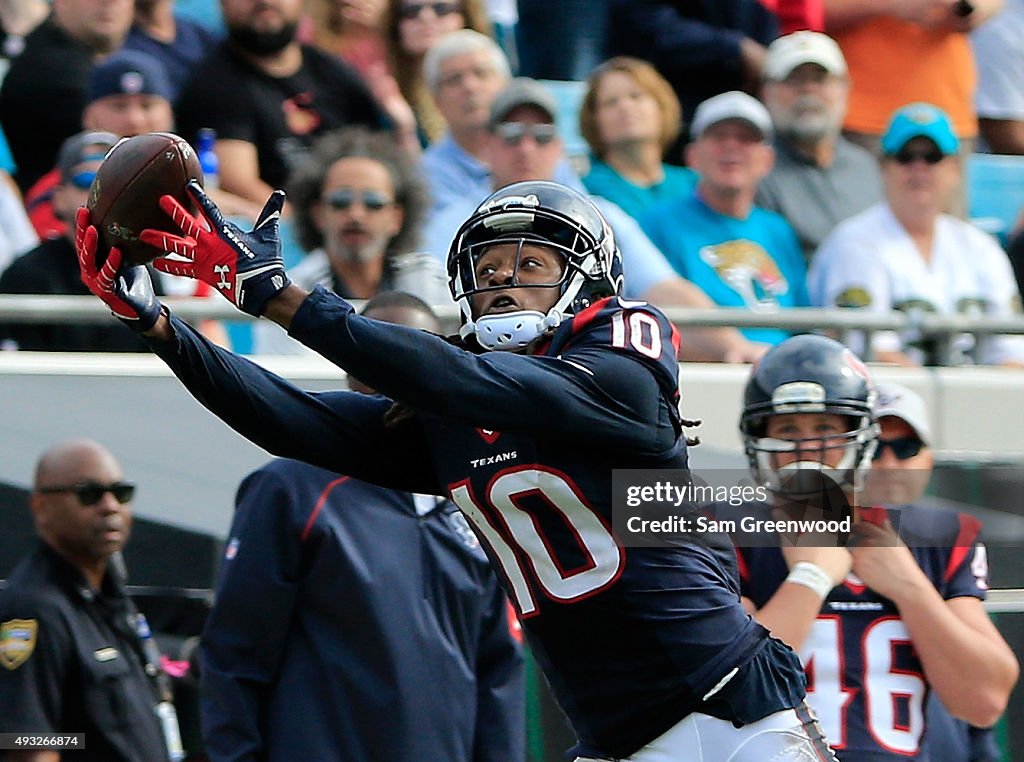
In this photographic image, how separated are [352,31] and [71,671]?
140 inches

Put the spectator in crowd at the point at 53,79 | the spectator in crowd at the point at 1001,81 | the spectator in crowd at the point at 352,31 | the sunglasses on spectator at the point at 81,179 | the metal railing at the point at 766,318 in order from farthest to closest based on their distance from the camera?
the spectator in crowd at the point at 1001,81, the spectator in crowd at the point at 352,31, the spectator in crowd at the point at 53,79, the sunglasses on spectator at the point at 81,179, the metal railing at the point at 766,318

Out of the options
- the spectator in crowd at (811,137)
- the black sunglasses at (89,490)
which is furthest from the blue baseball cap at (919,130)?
the black sunglasses at (89,490)

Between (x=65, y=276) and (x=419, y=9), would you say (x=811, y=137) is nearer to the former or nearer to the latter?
(x=419, y=9)

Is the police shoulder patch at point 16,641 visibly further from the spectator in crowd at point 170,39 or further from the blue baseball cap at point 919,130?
the blue baseball cap at point 919,130

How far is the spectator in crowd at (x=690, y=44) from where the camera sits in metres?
7.50

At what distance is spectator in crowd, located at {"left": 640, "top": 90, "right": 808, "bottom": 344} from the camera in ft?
21.9

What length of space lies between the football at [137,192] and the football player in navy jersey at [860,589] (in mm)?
1859

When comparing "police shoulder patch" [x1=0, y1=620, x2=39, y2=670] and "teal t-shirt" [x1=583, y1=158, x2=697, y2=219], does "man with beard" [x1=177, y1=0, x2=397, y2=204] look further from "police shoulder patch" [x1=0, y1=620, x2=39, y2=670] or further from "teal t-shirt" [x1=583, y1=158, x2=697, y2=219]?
"police shoulder patch" [x1=0, y1=620, x2=39, y2=670]

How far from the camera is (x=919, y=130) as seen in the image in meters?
7.20

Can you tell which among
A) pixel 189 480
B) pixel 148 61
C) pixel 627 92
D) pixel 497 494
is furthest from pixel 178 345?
pixel 627 92

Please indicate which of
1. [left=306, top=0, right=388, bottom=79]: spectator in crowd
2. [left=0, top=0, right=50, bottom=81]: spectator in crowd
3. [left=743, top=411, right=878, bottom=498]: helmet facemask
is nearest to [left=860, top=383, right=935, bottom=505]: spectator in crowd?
[left=743, top=411, right=878, bottom=498]: helmet facemask

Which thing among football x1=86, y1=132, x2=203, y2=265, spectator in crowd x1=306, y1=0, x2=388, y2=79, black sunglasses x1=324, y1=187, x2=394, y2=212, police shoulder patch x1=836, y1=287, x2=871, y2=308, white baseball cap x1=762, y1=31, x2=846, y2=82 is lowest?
police shoulder patch x1=836, y1=287, x2=871, y2=308

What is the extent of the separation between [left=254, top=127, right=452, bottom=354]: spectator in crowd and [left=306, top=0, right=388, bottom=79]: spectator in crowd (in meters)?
1.19

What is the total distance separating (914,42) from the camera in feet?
26.1
